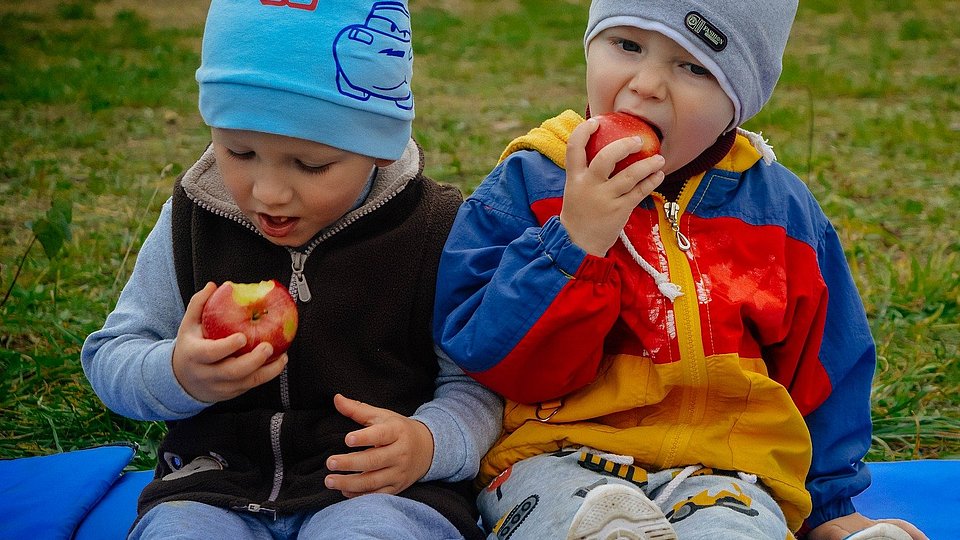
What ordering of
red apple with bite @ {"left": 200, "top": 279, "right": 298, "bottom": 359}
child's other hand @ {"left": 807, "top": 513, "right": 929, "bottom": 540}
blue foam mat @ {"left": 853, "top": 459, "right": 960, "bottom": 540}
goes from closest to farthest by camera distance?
red apple with bite @ {"left": 200, "top": 279, "right": 298, "bottom": 359} → child's other hand @ {"left": 807, "top": 513, "right": 929, "bottom": 540} → blue foam mat @ {"left": 853, "top": 459, "right": 960, "bottom": 540}

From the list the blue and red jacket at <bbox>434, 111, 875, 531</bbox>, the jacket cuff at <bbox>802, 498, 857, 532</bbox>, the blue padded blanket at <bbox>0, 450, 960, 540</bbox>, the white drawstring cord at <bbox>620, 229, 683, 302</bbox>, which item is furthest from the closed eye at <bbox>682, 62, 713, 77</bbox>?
the blue padded blanket at <bbox>0, 450, 960, 540</bbox>

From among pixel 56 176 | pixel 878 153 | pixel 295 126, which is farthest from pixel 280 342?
pixel 878 153

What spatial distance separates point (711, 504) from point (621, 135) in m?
0.73

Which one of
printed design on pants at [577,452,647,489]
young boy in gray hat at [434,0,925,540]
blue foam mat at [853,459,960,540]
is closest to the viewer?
young boy in gray hat at [434,0,925,540]

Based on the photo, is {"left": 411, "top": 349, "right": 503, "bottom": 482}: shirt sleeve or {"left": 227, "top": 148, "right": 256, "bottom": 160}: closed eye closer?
{"left": 227, "top": 148, "right": 256, "bottom": 160}: closed eye

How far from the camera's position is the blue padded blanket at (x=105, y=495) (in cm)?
257

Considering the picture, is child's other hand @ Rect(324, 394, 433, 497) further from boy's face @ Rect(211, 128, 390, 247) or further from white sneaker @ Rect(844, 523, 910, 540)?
white sneaker @ Rect(844, 523, 910, 540)

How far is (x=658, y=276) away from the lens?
87.7 inches

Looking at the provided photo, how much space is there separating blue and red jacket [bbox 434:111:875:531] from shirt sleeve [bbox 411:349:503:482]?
0.05 m

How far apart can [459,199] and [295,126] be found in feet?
1.70

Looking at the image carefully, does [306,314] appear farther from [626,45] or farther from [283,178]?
[626,45]

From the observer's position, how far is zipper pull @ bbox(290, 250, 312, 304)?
2.21 m

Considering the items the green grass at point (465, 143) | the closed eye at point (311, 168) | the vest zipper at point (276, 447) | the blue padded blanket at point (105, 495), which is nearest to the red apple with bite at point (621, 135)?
the closed eye at point (311, 168)

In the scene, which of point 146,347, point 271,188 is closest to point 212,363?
point 146,347
